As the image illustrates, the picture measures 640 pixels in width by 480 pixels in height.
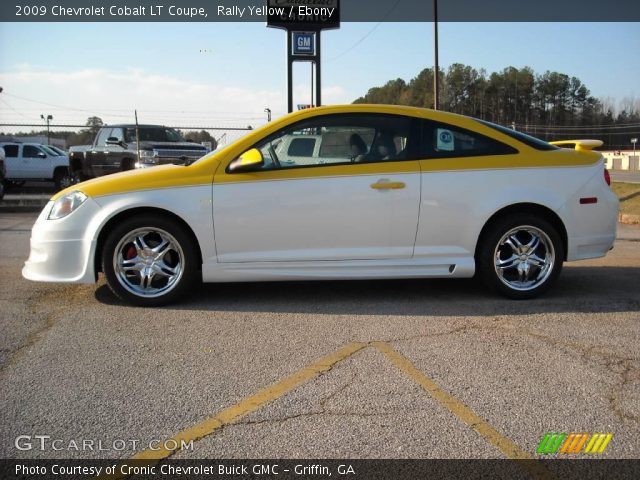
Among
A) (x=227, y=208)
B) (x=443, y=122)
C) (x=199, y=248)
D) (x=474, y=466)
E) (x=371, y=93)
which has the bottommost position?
(x=474, y=466)

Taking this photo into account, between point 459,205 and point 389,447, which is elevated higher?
point 459,205

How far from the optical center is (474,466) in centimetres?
238

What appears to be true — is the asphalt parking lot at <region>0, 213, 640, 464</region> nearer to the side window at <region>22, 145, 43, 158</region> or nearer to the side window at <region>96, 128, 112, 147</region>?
the side window at <region>96, 128, 112, 147</region>

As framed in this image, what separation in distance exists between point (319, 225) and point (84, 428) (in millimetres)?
2489

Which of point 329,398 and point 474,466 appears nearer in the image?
point 474,466

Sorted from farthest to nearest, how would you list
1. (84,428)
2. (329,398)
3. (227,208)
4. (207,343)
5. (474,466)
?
(227,208) → (207,343) → (329,398) → (84,428) → (474,466)

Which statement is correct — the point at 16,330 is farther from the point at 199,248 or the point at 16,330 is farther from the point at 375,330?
the point at 375,330

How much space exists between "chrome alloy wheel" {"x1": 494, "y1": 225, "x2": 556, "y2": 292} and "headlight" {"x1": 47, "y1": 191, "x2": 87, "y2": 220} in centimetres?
351

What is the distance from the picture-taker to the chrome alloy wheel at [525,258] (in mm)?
4898

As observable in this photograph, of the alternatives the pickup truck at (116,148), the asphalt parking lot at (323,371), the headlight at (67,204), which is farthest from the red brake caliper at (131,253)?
the pickup truck at (116,148)

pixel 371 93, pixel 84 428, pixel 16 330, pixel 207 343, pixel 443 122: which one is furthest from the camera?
pixel 371 93

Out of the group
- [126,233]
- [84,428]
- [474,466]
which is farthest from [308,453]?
[126,233]

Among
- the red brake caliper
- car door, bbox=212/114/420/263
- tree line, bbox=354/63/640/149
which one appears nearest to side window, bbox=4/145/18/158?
the red brake caliper

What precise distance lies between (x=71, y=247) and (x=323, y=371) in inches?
97.0
